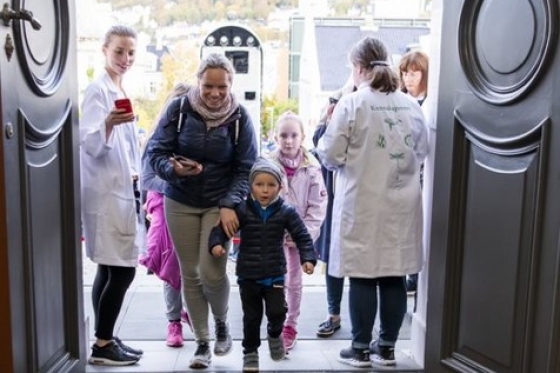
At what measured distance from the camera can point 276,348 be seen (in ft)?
8.36

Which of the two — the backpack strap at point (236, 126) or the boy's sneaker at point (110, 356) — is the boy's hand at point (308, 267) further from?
the boy's sneaker at point (110, 356)

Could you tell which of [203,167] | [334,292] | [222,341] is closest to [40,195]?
[203,167]

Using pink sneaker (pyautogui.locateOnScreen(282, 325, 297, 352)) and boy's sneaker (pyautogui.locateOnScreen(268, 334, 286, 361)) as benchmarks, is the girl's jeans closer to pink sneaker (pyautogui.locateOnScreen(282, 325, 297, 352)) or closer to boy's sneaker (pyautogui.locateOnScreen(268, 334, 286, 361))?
pink sneaker (pyautogui.locateOnScreen(282, 325, 297, 352))

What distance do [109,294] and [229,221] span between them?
57 centimetres

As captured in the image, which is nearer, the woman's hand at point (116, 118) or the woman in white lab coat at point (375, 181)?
the woman's hand at point (116, 118)

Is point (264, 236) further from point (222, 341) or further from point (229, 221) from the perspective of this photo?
point (222, 341)

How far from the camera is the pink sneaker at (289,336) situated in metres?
2.75

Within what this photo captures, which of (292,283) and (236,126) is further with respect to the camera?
(292,283)

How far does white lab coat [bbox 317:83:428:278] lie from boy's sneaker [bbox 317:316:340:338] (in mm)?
514

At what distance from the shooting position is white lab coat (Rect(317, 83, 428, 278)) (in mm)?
2451

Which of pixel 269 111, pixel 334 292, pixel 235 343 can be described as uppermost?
pixel 269 111

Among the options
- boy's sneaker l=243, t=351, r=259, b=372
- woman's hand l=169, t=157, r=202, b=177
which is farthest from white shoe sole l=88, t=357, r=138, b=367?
woman's hand l=169, t=157, r=202, b=177

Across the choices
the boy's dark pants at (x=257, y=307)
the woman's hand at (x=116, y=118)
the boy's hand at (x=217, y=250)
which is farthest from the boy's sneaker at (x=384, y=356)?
the woman's hand at (x=116, y=118)

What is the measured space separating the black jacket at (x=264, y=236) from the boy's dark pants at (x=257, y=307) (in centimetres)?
6
